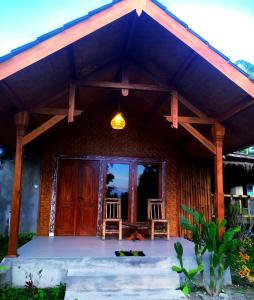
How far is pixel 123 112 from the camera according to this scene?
27.5 feet

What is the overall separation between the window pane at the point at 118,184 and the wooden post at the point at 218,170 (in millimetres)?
2952

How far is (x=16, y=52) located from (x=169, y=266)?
3902 millimetres

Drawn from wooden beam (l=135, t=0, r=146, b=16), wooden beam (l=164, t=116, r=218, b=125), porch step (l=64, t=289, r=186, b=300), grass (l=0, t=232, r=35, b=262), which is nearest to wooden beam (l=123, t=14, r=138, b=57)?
wooden beam (l=135, t=0, r=146, b=16)

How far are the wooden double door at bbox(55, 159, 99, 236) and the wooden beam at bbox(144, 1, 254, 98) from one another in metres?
4.18

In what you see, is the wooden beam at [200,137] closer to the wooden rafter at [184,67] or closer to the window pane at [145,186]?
the wooden rafter at [184,67]

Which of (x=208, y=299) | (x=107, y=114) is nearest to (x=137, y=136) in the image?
(x=107, y=114)

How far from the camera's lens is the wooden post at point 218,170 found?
220 inches

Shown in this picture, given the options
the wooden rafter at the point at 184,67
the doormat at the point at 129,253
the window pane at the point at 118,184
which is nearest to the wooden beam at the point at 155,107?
the wooden rafter at the point at 184,67

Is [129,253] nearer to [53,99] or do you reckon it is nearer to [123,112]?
[53,99]

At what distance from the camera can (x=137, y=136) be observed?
8422 millimetres

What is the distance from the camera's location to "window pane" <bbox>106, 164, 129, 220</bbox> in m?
8.14

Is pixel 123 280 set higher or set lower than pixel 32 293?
higher

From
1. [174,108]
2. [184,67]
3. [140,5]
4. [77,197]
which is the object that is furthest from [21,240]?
[140,5]

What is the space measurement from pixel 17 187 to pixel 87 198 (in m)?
3.04
